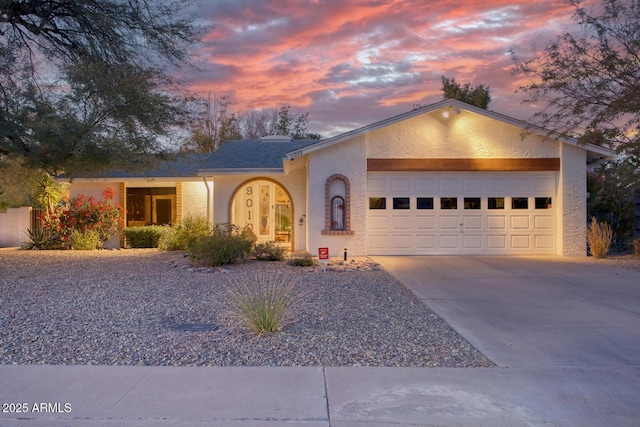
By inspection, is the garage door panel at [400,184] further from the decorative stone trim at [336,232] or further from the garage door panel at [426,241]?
the decorative stone trim at [336,232]

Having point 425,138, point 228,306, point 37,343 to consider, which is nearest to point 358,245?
point 425,138

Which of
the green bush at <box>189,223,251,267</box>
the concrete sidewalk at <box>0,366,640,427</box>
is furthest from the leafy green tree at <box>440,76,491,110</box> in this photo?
the concrete sidewalk at <box>0,366,640,427</box>

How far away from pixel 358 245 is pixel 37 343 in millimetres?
10645

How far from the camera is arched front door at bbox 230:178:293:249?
20.9 meters

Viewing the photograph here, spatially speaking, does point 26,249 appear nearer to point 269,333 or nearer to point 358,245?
point 358,245

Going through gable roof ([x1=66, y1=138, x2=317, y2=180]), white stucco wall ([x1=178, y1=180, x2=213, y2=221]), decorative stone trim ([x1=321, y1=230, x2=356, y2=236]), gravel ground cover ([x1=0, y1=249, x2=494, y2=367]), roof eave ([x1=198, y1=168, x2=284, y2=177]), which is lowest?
gravel ground cover ([x1=0, y1=249, x2=494, y2=367])

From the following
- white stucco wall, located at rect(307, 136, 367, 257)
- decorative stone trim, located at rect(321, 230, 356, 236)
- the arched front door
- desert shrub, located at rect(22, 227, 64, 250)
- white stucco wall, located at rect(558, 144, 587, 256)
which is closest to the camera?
decorative stone trim, located at rect(321, 230, 356, 236)

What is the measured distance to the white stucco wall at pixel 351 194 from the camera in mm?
16672

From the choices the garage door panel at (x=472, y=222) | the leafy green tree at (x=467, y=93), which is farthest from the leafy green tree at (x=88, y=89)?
the leafy green tree at (x=467, y=93)

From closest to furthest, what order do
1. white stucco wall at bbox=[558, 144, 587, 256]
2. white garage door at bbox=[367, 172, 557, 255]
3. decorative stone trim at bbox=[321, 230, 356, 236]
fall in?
1. decorative stone trim at bbox=[321, 230, 356, 236]
2. white stucco wall at bbox=[558, 144, 587, 256]
3. white garage door at bbox=[367, 172, 557, 255]

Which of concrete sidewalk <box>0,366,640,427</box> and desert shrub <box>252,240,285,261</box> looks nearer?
concrete sidewalk <box>0,366,640,427</box>

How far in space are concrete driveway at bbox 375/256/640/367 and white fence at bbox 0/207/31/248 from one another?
622 inches

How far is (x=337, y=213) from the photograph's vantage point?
16781mm

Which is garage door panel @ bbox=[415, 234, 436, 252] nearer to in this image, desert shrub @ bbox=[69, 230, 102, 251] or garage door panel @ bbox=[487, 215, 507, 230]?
garage door panel @ bbox=[487, 215, 507, 230]
